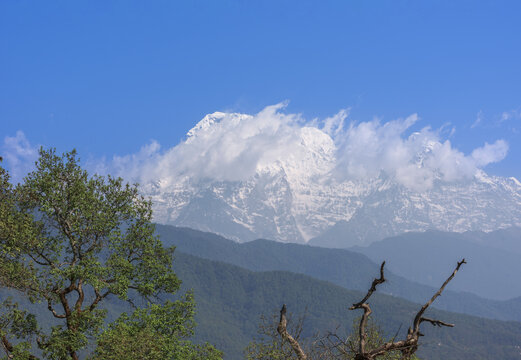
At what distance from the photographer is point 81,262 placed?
34594mm

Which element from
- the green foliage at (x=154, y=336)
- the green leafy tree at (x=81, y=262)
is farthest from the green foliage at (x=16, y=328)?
the green foliage at (x=154, y=336)

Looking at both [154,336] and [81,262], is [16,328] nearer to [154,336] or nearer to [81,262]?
[81,262]

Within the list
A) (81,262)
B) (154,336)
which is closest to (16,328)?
(81,262)

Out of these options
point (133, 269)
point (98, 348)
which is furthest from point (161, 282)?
point (98, 348)

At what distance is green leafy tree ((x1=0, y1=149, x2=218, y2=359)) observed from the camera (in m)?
33.0

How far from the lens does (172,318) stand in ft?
123

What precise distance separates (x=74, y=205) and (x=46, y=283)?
5564mm

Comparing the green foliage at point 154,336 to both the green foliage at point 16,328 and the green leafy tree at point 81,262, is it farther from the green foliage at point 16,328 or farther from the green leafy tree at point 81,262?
the green foliage at point 16,328

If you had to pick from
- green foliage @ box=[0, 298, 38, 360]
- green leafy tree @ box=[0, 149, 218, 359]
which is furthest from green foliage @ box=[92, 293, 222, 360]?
green foliage @ box=[0, 298, 38, 360]

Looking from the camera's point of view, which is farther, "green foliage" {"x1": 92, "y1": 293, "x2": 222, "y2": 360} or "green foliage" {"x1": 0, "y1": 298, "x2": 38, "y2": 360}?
"green foliage" {"x1": 0, "y1": 298, "x2": 38, "y2": 360}

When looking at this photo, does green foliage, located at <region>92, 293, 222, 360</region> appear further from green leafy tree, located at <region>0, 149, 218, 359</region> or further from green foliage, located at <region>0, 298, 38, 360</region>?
green foliage, located at <region>0, 298, 38, 360</region>

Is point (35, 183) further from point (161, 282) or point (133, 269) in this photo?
point (161, 282)

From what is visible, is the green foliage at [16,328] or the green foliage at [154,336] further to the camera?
the green foliage at [16,328]

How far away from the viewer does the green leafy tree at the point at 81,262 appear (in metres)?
33.0
